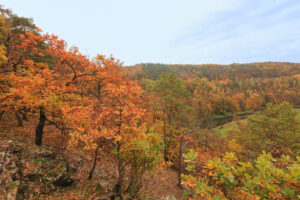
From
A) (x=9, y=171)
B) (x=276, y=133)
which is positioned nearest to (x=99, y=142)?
(x=9, y=171)

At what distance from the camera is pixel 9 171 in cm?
603

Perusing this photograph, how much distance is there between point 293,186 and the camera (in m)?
2.41

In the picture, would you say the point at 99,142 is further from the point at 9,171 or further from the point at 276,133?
the point at 276,133

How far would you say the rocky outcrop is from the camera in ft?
17.1

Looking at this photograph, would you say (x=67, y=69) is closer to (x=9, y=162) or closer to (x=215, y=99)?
(x=9, y=162)

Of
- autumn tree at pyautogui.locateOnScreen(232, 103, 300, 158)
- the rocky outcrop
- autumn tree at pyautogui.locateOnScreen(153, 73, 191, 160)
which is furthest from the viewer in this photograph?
autumn tree at pyautogui.locateOnScreen(153, 73, 191, 160)

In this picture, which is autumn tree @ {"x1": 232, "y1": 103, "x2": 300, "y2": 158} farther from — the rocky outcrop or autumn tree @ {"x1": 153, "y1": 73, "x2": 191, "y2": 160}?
the rocky outcrop

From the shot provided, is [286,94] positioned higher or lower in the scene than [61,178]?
higher

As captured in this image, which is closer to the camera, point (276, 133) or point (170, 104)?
point (276, 133)

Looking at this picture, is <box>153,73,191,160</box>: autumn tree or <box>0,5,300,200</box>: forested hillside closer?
<box>0,5,300,200</box>: forested hillside

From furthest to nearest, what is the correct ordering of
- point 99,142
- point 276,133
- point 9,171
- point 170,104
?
point 170,104 → point 276,133 → point 99,142 → point 9,171

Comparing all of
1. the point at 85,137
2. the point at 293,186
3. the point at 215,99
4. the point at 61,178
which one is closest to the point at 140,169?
the point at 85,137

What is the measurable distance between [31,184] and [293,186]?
10512mm

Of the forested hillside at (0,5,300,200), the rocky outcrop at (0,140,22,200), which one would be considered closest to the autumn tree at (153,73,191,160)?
the forested hillside at (0,5,300,200)
